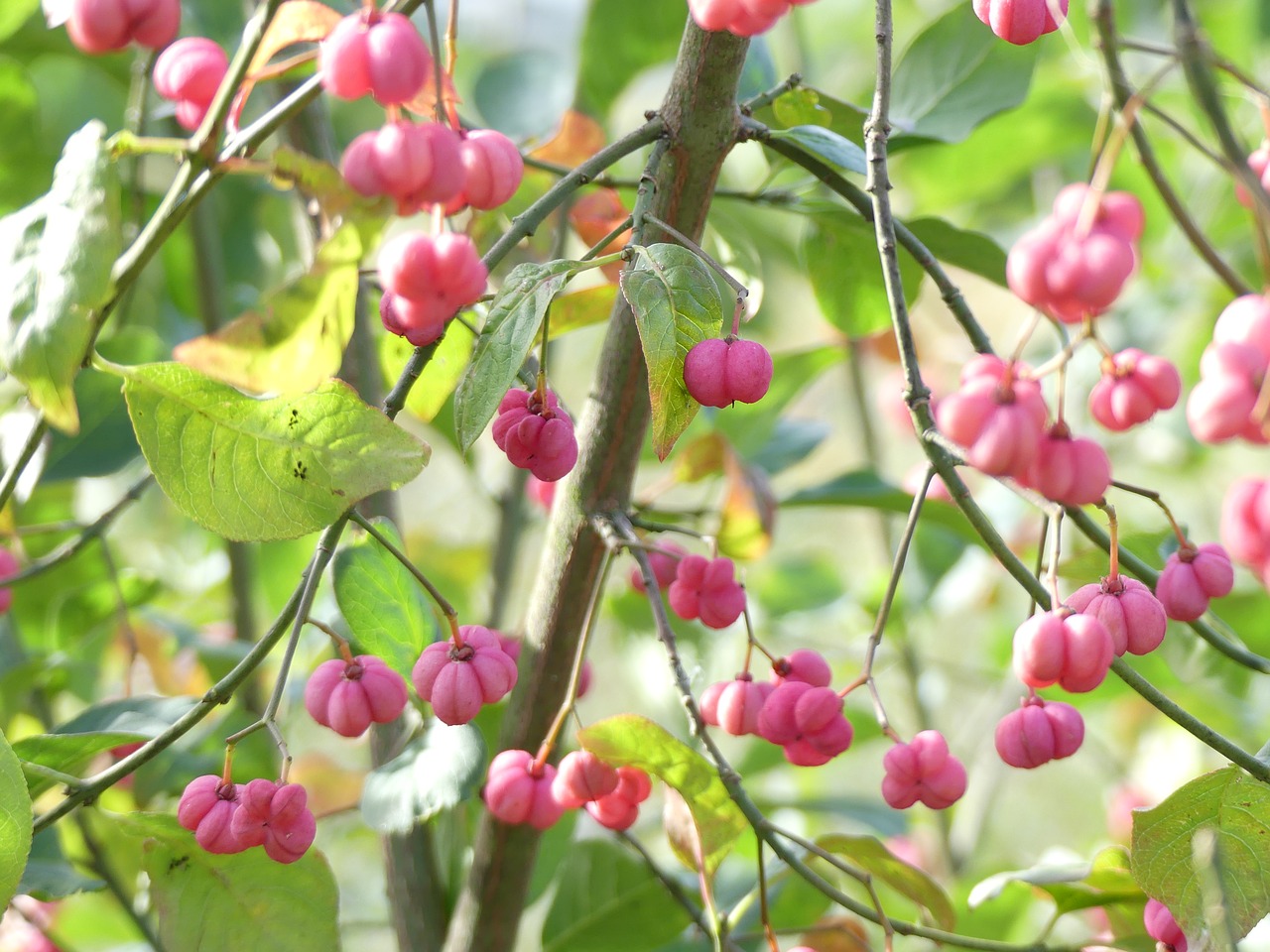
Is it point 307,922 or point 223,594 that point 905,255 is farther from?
point 223,594

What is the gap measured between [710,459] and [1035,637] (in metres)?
0.32

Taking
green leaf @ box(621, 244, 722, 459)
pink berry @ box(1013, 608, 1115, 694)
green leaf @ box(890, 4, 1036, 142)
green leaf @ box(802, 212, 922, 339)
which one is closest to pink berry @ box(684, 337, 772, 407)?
green leaf @ box(621, 244, 722, 459)

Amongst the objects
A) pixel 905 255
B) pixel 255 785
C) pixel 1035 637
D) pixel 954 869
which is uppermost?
pixel 905 255

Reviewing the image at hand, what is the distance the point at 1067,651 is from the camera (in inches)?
14.6

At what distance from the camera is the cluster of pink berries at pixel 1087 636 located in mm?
368

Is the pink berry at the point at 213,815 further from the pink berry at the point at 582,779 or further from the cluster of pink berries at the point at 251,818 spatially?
the pink berry at the point at 582,779

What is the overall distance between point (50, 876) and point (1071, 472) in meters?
0.47

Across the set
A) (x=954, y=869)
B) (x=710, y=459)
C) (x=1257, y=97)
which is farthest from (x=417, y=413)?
(x=954, y=869)

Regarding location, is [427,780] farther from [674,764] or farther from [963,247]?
[963,247]

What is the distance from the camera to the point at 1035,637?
372 millimetres

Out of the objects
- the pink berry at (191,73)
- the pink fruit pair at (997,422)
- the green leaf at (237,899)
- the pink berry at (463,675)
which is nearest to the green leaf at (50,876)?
the green leaf at (237,899)

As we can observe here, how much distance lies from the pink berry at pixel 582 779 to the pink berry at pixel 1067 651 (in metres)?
0.18

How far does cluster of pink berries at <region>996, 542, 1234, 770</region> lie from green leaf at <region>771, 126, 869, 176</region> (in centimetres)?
18

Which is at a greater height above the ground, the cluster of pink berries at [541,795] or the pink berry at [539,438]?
the pink berry at [539,438]
